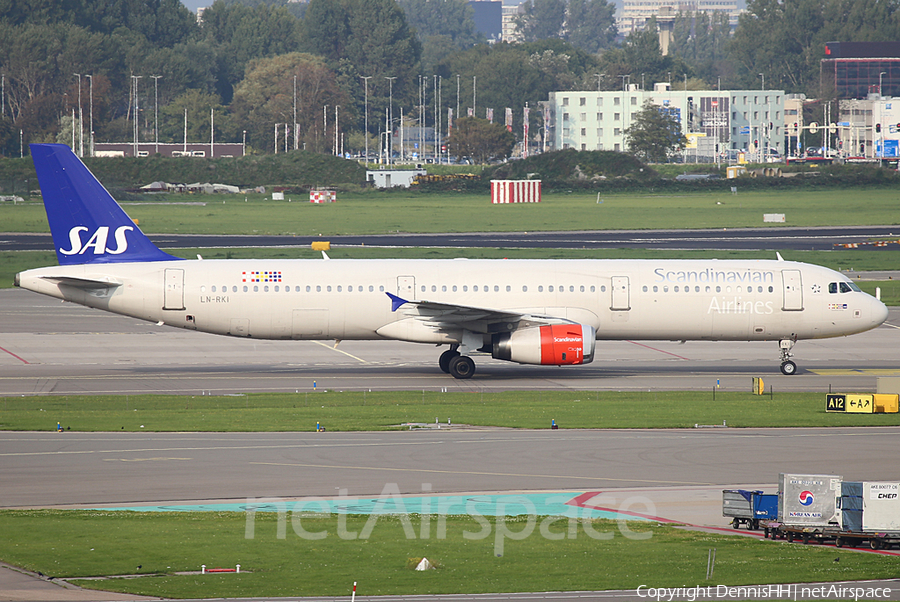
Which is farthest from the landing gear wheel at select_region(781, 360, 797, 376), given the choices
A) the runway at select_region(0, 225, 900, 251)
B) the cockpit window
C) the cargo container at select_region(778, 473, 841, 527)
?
the runway at select_region(0, 225, 900, 251)

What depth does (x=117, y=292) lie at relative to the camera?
40.2 m

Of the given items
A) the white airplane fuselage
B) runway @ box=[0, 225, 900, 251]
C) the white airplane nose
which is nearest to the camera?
the white airplane fuselage

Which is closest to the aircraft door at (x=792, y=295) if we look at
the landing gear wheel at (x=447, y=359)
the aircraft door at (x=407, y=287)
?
the landing gear wheel at (x=447, y=359)

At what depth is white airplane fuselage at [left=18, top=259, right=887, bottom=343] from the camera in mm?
40469

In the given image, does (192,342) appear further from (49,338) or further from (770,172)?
(770,172)

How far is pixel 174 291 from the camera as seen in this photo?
4031 cm

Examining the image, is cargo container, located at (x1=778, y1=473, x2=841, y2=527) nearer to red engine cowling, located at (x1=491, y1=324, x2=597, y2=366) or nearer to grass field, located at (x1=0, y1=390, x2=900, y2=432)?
grass field, located at (x1=0, y1=390, x2=900, y2=432)

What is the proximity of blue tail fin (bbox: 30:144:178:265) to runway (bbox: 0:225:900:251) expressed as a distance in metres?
41.7

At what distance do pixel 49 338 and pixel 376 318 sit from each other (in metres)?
17.8

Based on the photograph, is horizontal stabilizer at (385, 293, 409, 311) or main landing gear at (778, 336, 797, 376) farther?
main landing gear at (778, 336, 797, 376)

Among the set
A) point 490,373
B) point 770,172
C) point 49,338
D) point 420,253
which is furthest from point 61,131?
point 490,373

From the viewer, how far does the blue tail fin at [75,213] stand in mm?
40688

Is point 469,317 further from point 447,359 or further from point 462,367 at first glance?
point 447,359

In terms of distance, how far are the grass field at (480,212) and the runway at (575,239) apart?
519 centimetres
